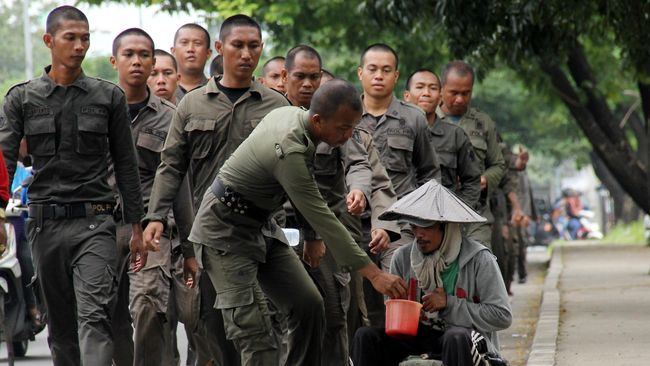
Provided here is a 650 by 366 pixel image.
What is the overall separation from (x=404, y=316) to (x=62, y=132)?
2.35m

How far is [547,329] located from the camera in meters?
12.6

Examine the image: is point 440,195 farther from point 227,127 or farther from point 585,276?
point 585,276

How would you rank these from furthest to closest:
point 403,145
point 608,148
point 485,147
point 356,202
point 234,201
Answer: point 608,148, point 485,147, point 403,145, point 356,202, point 234,201

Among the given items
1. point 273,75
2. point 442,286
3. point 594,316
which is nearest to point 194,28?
point 273,75

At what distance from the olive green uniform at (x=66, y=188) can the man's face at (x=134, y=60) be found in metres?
1.23

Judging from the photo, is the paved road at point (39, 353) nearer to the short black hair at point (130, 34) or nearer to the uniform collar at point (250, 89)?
the short black hair at point (130, 34)

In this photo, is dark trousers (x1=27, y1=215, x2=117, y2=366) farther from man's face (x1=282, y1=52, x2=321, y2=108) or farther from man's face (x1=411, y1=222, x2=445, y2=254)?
man's face (x1=411, y1=222, x2=445, y2=254)

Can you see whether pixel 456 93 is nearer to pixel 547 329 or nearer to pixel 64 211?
pixel 547 329

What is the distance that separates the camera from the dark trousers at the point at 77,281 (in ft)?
26.3

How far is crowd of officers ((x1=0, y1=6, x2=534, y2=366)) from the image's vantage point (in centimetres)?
738

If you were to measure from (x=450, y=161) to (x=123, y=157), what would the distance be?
332cm

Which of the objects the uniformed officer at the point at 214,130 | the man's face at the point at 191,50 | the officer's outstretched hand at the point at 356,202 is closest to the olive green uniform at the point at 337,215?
the officer's outstretched hand at the point at 356,202

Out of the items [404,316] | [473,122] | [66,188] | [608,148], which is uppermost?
[473,122]

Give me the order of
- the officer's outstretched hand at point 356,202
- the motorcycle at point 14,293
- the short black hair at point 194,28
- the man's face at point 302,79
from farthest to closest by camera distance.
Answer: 1. the motorcycle at point 14,293
2. the short black hair at point 194,28
3. the man's face at point 302,79
4. the officer's outstretched hand at point 356,202
